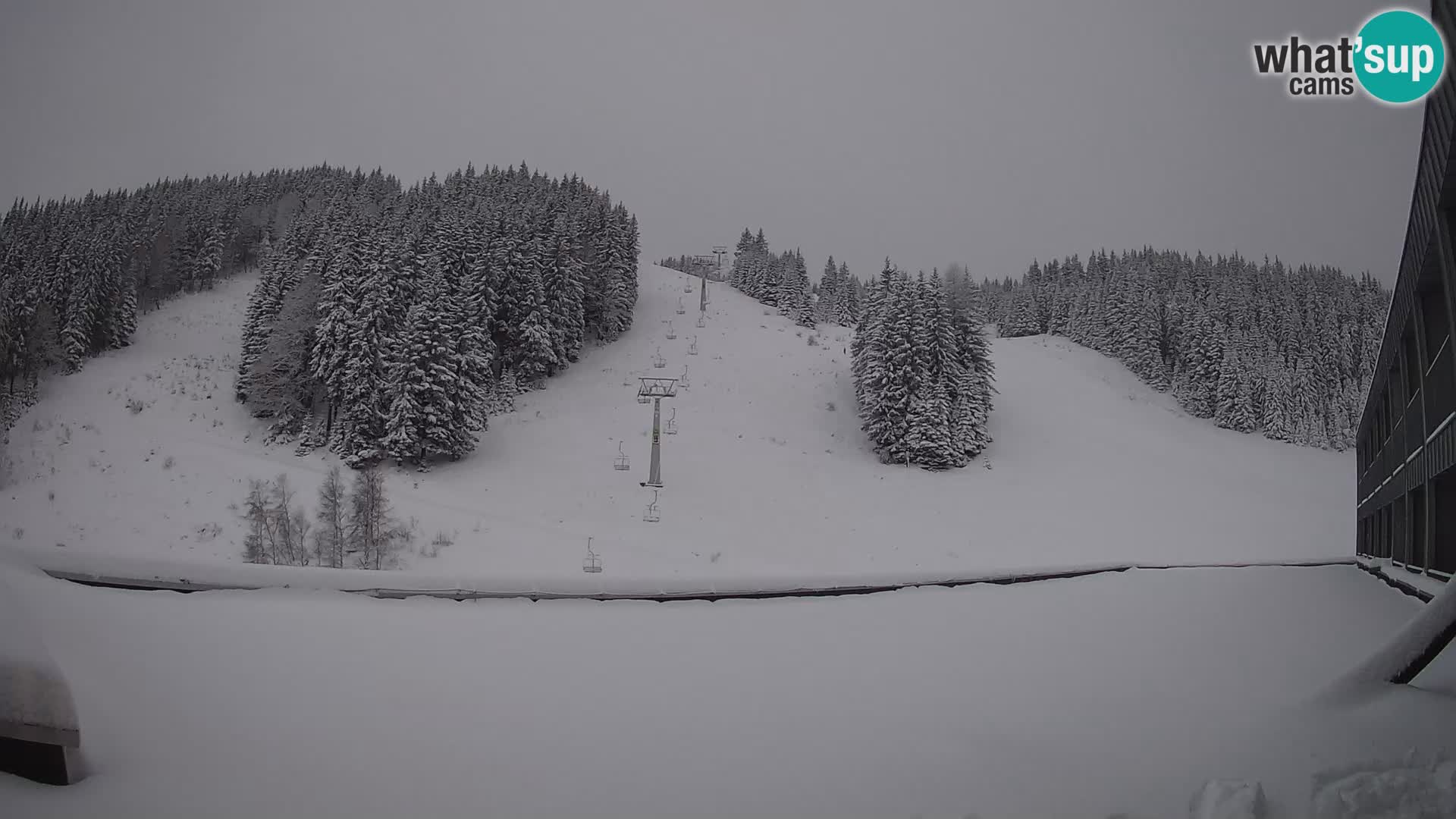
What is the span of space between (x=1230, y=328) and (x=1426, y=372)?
82.8 meters

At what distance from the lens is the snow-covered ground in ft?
11.0

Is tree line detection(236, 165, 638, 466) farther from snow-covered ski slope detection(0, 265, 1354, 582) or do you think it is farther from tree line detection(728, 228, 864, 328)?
tree line detection(728, 228, 864, 328)

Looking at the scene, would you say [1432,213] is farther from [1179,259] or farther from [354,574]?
[1179,259]

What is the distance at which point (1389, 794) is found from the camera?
3486 mm

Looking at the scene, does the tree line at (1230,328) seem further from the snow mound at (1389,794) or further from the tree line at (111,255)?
the tree line at (111,255)

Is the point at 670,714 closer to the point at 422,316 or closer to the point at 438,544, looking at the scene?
the point at 438,544

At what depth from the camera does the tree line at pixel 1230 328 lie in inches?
2217

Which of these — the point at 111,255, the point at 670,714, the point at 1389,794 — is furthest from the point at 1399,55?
the point at 111,255

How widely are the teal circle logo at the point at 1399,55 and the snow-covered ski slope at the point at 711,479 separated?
720 cm

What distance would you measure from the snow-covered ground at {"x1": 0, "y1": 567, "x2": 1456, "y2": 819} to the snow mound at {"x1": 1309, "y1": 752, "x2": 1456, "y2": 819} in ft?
0.06

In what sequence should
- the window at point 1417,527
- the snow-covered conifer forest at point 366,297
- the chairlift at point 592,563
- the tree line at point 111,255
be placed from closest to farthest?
the window at point 1417,527, the tree line at point 111,255, the chairlift at point 592,563, the snow-covered conifer forest at point 366,297

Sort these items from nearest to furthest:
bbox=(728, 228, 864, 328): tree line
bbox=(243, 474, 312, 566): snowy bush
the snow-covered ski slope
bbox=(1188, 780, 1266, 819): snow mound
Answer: bbox=(1188, 780, 1266, 819): snow mound
bbox=(243, 474, 312, 566): snowy bush
the snow-covered ski slope
bbox=(728, 228, 864, 328): tree line

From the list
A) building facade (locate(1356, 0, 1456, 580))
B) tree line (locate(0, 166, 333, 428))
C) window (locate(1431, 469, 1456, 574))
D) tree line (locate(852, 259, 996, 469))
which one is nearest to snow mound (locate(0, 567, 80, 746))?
building facade (locate(1356, 0, 1456, 580))

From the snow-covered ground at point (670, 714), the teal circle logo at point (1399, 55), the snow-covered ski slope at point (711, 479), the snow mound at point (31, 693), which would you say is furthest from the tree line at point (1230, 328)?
the snow mound at point (31, 693)
